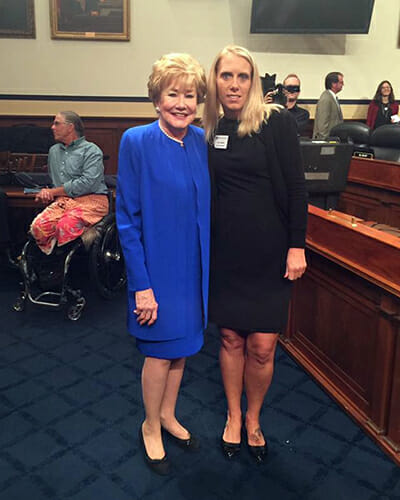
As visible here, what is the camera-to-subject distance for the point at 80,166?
351 centimetres

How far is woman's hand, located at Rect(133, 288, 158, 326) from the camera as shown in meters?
1.69

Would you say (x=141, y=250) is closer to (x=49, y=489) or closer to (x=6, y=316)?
(x=49, y=489)

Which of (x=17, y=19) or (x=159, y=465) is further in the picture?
(x=17, y=19)

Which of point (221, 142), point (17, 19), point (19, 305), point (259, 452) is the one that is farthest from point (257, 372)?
point (17, 19)

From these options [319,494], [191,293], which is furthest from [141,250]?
[319,494]

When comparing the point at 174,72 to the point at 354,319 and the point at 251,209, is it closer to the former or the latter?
the point at 251,209

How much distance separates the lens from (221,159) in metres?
1.75

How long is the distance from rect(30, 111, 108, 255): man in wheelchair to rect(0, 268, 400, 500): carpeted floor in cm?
73

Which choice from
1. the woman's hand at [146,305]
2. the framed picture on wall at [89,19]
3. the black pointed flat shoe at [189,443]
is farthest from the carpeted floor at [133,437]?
the framed picture on wall at [89,19]

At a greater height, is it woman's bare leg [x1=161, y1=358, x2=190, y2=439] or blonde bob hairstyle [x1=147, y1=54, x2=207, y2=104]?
blonde bob hairstyle [x1=147, y1=54, x2=207, y2=104]

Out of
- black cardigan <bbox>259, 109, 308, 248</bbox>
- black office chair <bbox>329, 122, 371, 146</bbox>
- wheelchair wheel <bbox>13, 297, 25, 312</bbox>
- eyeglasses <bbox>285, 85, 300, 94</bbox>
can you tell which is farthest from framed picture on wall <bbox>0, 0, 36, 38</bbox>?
black cardigan <bbox>259, 109, 308, 248</bbox>

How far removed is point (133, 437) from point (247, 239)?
1.03 m

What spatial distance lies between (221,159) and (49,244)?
1954mm

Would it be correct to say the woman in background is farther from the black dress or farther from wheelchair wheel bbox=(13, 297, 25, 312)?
the black dress
